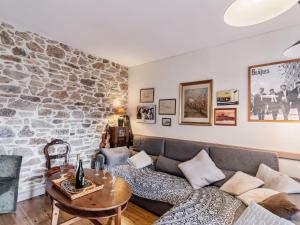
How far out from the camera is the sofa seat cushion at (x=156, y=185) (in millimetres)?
2287

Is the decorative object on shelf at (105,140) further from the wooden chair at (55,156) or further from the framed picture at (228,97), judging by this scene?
the framed picture at (228,97)

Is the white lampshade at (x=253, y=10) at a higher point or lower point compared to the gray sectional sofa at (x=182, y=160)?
higher

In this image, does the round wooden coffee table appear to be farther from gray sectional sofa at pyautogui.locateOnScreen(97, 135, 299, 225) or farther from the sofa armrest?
the sofa armrest

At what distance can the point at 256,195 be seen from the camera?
6.27 feet

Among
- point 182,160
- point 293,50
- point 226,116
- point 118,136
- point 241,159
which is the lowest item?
point 182,160

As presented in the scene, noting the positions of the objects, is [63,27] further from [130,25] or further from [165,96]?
[165,96]

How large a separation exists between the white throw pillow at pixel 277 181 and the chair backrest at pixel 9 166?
3095 millimetres

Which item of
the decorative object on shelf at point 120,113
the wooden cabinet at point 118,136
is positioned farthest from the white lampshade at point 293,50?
the decorative object on shelf at point 120,113

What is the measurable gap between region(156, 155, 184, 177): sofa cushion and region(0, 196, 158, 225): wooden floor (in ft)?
2.34

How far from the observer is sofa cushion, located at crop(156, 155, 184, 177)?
9.57ft

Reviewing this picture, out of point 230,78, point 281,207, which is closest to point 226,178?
point 281,207

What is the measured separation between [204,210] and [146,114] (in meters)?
2.51

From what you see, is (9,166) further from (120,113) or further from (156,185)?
(120,113)

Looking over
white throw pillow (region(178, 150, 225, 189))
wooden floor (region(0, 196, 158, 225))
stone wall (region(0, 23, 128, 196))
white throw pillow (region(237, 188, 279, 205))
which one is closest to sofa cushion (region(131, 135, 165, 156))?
white throw pillow (region(178, 150, 225, 189))
